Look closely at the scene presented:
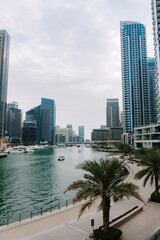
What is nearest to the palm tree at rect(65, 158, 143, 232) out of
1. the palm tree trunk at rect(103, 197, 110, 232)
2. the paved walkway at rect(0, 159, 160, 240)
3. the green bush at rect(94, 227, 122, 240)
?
the palm tree trunk at rect(103, 197, 110, 232)

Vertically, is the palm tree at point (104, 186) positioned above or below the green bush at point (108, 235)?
above

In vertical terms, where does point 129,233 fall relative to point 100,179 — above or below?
below

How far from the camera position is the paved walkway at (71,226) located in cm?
1348

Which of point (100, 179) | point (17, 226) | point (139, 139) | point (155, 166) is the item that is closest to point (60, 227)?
point (17, 226)

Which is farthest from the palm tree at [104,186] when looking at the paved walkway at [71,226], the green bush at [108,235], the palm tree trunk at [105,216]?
the paved walkway at [71,226]

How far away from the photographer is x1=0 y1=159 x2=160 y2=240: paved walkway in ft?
44.2

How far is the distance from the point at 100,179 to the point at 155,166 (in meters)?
11.2

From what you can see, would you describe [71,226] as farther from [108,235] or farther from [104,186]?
[104,186]

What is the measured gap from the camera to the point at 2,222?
2119cm

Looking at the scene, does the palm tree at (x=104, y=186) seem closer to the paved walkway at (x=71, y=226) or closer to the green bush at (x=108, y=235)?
the green bush at (x=108, y=235)

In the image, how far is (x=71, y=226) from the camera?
49.3ft

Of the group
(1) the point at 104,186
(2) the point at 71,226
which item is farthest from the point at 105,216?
(2) the point at 71,226

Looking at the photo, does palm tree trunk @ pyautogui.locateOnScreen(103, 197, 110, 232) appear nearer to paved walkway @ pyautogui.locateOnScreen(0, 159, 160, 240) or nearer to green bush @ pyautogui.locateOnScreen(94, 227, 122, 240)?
green bush @ pyautogui.locateOnScreen(94, 227, 122, 240)

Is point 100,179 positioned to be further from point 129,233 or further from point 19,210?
point 19,210
